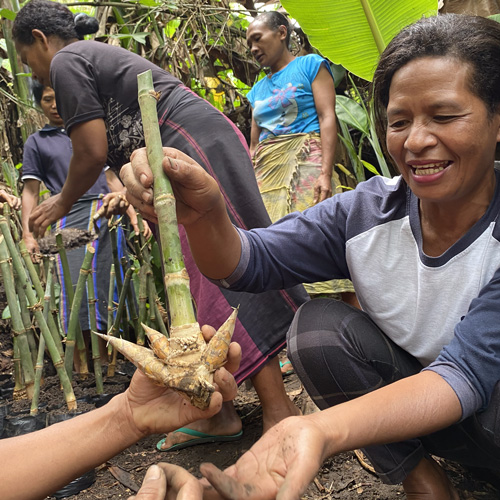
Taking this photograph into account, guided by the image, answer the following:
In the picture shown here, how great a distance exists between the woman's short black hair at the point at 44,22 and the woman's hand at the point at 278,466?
2.07m

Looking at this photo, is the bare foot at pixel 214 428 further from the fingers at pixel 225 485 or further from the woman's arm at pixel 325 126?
the woman's arm at pixel 325 126

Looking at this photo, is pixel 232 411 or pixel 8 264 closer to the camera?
pixel 232 411

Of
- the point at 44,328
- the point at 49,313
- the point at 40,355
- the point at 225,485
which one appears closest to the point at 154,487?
the point at 225,485

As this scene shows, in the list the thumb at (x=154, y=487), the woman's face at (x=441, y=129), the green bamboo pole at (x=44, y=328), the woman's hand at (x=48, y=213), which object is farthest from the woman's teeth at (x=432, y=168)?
the green bamboo pole at (x=44, y=328)

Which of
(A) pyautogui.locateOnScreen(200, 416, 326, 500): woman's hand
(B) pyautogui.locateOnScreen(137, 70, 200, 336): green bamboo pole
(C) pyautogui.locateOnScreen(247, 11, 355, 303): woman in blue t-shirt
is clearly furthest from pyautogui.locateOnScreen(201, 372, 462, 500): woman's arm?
(C) pyautogui.locateOnScreen(247, 11, 355, 303): woman in blue t-shirt

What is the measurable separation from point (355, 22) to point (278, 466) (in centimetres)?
201

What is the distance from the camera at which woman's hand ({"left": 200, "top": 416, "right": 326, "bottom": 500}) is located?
0.82 meters

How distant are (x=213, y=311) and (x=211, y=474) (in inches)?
43.7

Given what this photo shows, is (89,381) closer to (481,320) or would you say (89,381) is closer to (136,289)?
(136,289)

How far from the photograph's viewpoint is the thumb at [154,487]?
89 cm

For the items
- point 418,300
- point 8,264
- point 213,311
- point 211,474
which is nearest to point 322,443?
point 211,474

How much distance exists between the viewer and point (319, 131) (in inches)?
125

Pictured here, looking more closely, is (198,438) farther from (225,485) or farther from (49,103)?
(49,103)

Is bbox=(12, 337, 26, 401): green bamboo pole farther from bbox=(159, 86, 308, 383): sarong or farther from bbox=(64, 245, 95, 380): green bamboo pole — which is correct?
bbox=(159, 86, 308, 383): sarong
